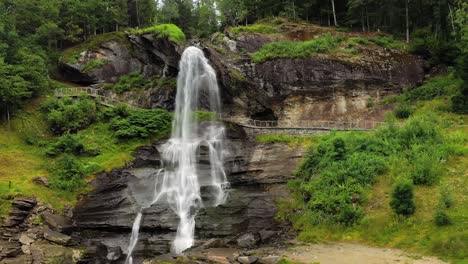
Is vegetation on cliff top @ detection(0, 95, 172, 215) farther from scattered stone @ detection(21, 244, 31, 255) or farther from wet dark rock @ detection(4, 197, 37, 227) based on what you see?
scattered stone @ detection(21, 244, 31, 255)

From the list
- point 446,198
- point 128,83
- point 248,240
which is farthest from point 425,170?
point 128,83

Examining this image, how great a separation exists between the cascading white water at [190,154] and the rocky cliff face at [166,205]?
1.83ft

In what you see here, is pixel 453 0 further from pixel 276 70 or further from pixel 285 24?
pixel 276 70

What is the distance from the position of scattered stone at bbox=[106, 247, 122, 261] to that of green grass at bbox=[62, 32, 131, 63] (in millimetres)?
28711

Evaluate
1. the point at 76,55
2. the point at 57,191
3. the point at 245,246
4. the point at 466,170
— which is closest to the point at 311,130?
the point at 466,170

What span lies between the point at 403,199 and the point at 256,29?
99.2ft

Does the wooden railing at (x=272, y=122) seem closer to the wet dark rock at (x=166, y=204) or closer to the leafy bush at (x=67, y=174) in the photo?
the wet dark rock at (x=166, y=204)

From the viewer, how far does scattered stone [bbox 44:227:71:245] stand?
24745mm

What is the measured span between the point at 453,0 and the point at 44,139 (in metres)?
45.4

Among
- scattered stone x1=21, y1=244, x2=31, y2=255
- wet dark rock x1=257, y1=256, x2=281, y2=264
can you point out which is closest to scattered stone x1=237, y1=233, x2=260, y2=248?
wet dark rock x1=257, y1=256, x2=281, y2=264

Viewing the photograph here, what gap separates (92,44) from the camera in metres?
49.0

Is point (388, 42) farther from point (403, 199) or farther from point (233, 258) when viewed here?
point (233, 258)

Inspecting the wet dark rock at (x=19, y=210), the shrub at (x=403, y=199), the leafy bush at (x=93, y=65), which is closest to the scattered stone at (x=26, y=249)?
the wet dark rock at (x=19, y=210)

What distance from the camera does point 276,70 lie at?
42062 millimetres
